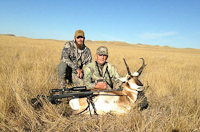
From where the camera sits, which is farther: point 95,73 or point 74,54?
point 74,54

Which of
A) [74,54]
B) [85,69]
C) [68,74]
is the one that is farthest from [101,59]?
[68,74]

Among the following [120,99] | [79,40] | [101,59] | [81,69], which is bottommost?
[120,99]

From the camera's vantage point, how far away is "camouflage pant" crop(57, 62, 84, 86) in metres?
4.47

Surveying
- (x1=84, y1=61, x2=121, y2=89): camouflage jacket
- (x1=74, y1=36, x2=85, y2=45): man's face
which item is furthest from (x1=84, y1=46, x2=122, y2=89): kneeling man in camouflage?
(x1=74, y1=36, x2=85, y2=45): man's face

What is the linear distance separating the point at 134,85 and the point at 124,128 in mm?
846

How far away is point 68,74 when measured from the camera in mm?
4926

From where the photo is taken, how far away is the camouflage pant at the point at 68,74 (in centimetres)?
447

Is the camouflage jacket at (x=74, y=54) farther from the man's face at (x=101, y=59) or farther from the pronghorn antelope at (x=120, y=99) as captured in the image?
the pronghorn antelope at (x=120, y=99)

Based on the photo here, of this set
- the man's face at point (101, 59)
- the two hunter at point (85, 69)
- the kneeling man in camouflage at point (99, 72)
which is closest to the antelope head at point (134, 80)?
the two hunter at point (85, 69)

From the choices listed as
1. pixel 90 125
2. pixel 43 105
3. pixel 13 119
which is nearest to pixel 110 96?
pixel 90 125

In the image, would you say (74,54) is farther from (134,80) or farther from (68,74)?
(134,80)

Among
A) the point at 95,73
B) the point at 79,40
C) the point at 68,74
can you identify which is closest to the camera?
the point at 95,73

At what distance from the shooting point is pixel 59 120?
7.57ft

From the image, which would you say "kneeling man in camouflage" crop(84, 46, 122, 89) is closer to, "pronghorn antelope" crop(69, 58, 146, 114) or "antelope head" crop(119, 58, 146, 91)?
"pronghorn antelope" crop(69, 58, 146, 114)
